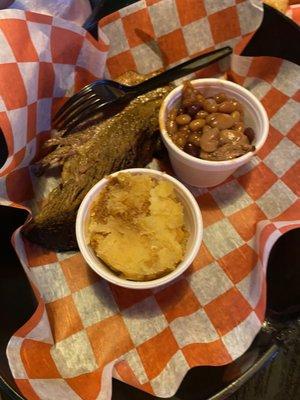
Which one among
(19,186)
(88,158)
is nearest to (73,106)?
(88,158)

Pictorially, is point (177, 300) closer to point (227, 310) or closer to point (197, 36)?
point (227, 310)

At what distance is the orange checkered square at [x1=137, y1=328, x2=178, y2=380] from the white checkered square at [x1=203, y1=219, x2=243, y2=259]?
0.33m

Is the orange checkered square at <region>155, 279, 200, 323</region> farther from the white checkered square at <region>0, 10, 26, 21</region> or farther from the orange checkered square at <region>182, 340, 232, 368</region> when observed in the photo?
the white checkered square at <region>0, 10, 26, 21</region>

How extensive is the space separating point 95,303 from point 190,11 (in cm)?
114

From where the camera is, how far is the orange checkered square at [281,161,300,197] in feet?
4.89

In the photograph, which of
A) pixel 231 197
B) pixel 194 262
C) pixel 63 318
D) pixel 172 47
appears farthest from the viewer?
pixel 172 47

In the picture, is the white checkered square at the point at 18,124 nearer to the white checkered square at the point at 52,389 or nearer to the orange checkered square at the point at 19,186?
the orange checkered square at the point at 19,186

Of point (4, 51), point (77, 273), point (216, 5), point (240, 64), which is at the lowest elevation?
point (77, 273)

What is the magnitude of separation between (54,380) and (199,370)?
0.43 meters

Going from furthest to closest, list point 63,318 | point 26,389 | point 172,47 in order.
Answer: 1. point 172,47
2. point 63,318
3. point 26,389

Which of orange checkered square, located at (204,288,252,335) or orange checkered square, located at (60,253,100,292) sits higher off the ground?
orange checkered square, located at (60,253,100,292)

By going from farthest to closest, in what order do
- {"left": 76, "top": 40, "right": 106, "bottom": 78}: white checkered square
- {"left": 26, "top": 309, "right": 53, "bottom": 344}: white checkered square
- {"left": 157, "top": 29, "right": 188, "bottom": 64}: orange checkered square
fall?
{"left": 157, "top": 29, "right": 188, "bottom": 64}: orange checkered square < {"left": 76, "top": 40, "right": 106, "bottom": 78}: white checkered square < {"left": 26, "top": 309, "right": 53, "bottom": 344}: white checkered square

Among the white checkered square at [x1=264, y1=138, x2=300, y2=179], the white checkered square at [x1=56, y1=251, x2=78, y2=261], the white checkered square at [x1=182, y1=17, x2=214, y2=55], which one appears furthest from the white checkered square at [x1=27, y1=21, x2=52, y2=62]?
the white checkered square at [x1=264, y1=138, x2=300, y2=179]

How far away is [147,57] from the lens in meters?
1.70
